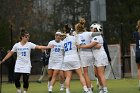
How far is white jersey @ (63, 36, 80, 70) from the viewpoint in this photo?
14219 millimetres

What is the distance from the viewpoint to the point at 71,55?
560 inches

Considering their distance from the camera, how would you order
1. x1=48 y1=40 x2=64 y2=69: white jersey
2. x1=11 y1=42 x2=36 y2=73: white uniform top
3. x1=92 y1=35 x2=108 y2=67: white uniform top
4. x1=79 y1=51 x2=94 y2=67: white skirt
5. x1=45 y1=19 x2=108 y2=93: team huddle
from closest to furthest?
1. x1=45 y1=19 x2=108 y2=93: team huddle
2. x1=92 y1=35 x2=108 y2=67: white uniform top
3. x1=79 y1=51 x2=94 y2=67: white skirt
4. x1=11 y1=42 x2=36 y2=73: white uniform top
5. x1=48 y1=40 x2=64 y2=69: white jersey

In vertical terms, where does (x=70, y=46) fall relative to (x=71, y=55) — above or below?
above

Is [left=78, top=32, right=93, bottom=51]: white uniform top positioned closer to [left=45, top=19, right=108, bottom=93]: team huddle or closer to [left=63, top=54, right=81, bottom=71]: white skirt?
[left=45, top=19, right=108, bottom=93]: team huddle

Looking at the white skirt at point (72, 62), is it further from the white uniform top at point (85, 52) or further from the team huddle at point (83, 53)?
the white uniform top at point (85, 52)

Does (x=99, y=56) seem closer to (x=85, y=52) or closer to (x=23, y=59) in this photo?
(x=85, y=52)

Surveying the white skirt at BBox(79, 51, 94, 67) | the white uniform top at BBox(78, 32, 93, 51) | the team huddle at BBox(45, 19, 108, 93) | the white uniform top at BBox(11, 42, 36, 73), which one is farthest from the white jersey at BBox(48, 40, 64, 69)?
the white uniform top at BBox(78, 32, 93, 51)

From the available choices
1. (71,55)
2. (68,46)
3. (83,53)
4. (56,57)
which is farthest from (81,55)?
(56,57)

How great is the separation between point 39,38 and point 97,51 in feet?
65.0

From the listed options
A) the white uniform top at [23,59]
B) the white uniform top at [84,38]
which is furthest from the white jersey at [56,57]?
the white uniform top at [84,38]

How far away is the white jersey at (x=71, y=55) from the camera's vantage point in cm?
1422

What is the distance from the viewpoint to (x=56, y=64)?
16625 mm

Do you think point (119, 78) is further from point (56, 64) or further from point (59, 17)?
point (59, 17)

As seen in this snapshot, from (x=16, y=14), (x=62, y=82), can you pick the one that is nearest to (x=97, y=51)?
(x=62, y=82)
